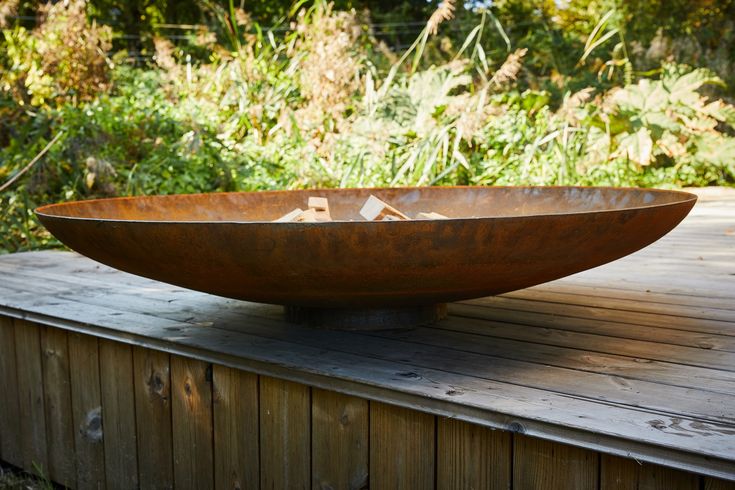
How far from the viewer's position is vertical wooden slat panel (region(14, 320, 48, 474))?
1.83 metres

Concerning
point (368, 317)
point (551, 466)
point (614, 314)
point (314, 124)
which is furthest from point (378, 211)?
point (314, 124)

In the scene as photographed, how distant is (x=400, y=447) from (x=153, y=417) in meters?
0.60

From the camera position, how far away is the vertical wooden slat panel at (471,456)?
108 cm

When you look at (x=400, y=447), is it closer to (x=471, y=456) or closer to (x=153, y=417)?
(x=471, y=456)

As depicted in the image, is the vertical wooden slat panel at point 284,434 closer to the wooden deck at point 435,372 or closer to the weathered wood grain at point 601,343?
the wooden deck at point 435,372

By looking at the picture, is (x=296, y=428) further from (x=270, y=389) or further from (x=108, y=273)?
(x=108, y=273)

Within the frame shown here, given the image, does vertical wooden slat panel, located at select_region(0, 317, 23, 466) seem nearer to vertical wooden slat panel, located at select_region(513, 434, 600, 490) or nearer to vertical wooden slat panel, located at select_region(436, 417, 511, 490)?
vertical wooden slat panel, located at select_region(436, 417, 511, 490)

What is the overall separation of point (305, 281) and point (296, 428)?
0.90 feet

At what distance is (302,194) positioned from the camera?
2004mm

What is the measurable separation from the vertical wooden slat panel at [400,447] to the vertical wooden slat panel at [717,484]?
1.26 feet

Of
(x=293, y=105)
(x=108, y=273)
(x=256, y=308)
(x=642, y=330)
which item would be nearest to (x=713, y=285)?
(x=642, y=330)

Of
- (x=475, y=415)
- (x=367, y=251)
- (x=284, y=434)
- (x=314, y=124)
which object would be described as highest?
(x=314, y=124)

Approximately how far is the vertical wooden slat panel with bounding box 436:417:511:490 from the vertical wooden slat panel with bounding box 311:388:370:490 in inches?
5.5

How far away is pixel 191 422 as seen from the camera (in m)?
1.47
